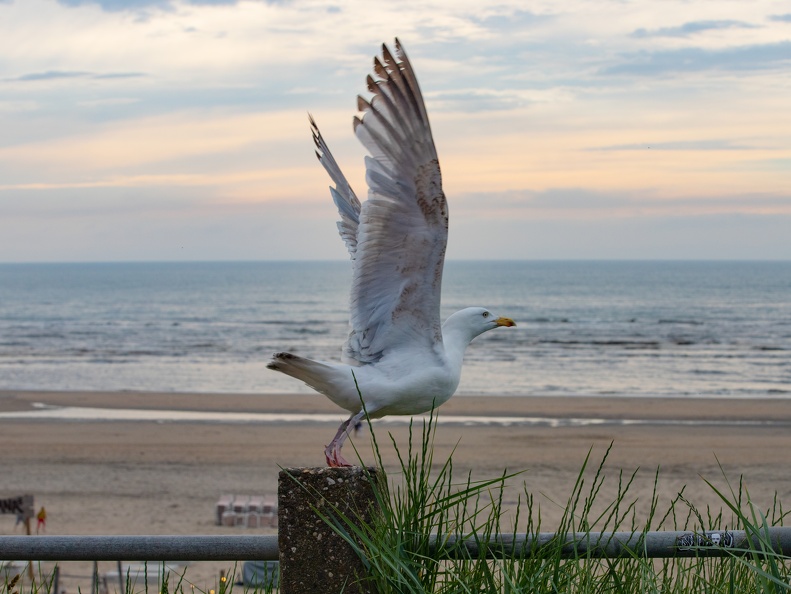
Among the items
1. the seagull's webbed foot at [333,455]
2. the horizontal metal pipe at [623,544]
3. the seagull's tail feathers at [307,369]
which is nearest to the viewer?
the horizontal metal pipe at [623,544]

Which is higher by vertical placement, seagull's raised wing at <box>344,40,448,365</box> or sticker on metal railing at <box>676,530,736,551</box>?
seagull's raised wing at <box>344,40,448,365</box>

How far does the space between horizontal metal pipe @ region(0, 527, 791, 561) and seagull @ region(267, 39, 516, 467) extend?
1.12 meters

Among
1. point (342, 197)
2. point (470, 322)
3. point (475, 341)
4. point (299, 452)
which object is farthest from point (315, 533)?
point (475, 341)

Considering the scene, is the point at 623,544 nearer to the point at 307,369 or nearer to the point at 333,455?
the point at 333,455

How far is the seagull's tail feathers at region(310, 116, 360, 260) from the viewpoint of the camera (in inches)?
198

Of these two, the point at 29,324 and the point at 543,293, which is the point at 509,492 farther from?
the point at 543,293

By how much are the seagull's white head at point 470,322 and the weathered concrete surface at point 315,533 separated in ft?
6.08

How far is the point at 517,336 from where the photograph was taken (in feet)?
149

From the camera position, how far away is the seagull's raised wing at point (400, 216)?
390 cm

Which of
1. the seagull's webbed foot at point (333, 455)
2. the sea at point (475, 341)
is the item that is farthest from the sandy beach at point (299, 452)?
the seagull's webbed foot at point (333, 455)

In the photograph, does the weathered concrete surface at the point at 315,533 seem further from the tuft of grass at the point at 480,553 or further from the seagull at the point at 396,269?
the seagull at the point at 396,269

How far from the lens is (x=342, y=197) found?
5109 millimetres

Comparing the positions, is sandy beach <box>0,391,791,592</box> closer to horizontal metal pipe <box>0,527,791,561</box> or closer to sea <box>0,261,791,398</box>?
sea <box>0,261,791,398</box>

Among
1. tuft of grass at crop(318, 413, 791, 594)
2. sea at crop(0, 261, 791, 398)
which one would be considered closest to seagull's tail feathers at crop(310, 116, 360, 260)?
tuft of grass at crop(318, 413, 791, 594)
